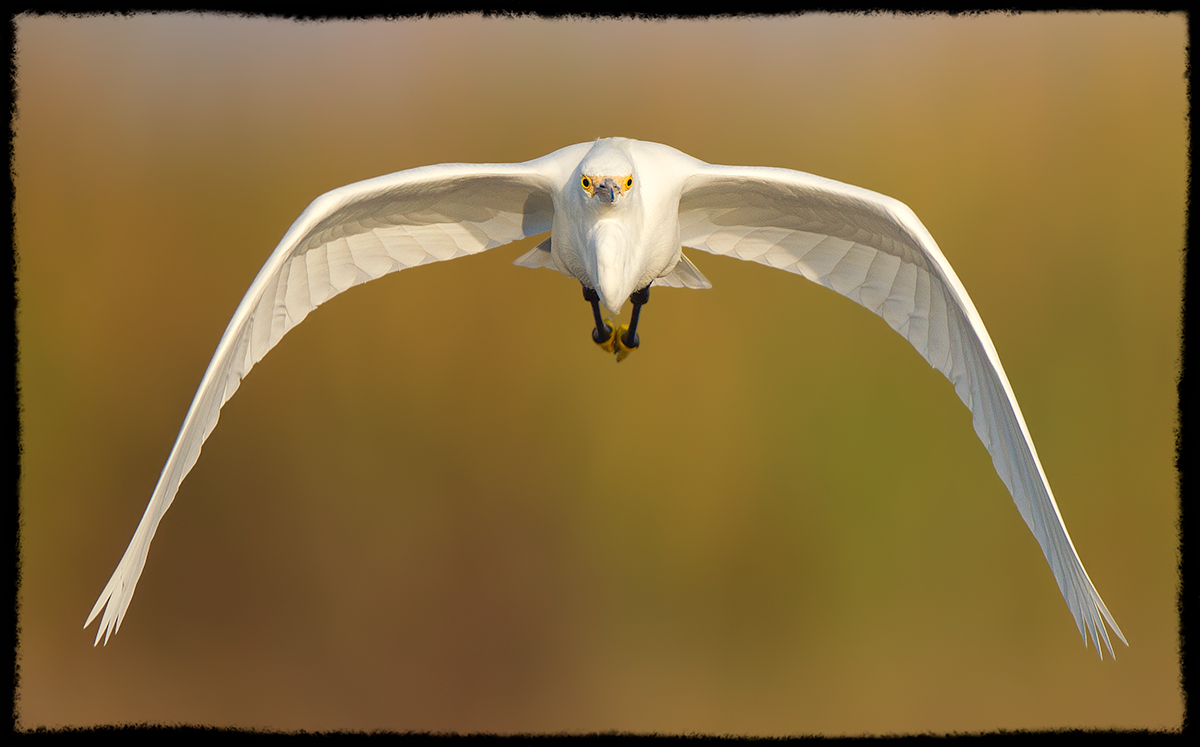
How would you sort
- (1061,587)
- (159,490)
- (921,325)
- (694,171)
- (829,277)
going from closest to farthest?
(159,490), (1061,587), (694,171), (921,325), (829,277)

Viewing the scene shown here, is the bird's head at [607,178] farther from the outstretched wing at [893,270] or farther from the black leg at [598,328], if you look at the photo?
the black leg at [598,328]

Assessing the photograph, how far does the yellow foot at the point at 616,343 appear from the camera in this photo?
1785mm

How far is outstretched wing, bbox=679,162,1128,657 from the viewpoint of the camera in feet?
4.13

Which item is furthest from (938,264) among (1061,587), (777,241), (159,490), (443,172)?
(159,490)

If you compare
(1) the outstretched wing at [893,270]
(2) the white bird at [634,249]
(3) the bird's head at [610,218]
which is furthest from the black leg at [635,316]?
(3) the bird's head at [610,218]

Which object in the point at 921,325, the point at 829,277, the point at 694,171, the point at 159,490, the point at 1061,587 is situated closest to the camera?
the point at 159,490

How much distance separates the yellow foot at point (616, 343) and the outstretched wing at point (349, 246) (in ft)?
0.94

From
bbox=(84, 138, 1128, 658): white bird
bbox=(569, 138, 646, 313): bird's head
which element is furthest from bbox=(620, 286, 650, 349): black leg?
bbox=(569, 138, 646, 313): bird's head

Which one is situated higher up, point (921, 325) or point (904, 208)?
point (904, 208)

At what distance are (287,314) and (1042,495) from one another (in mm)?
1273

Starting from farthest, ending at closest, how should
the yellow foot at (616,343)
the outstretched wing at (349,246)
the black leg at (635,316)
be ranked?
the yellow foot at (616,343) < the black leg at (635,316) < the outstretched wing at (349,246)

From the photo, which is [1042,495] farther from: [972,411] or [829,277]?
[829,277]

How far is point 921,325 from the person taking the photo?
150 cm

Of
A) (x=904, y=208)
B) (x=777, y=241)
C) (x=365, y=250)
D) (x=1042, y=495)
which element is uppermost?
(x=904, y=208)
